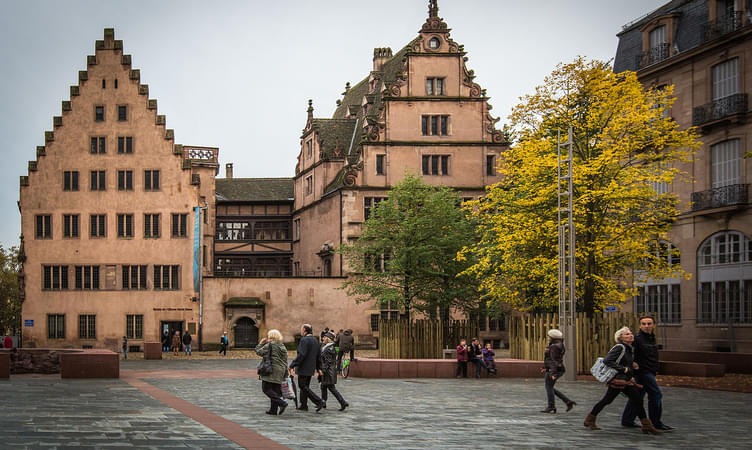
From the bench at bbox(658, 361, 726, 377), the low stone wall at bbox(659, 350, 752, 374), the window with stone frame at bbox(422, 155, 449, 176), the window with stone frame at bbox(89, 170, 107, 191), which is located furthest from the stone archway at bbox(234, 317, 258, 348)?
the bench at bbox(658, 361, 726, 377)

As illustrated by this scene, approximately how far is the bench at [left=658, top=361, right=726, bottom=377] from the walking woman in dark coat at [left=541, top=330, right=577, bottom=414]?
48.4 feet

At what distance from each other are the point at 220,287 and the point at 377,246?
2101 cm

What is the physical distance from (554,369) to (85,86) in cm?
5374

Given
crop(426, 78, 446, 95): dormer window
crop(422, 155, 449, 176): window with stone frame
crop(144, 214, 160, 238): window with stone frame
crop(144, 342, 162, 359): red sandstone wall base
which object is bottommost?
crop(144, 342, 162, 359): red sandstone wall base

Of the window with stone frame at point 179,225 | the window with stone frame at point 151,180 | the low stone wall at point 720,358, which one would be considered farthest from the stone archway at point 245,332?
the low stone wall at point 720,358

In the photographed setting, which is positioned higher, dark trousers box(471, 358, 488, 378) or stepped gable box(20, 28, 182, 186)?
stepped gable box(20, 28, 182, 186)

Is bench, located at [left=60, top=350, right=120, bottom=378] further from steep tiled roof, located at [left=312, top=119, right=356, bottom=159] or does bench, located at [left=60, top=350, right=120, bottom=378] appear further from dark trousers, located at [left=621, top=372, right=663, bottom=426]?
steep tiled roof, located at [left=312, top=119, right=356, bottom=159]

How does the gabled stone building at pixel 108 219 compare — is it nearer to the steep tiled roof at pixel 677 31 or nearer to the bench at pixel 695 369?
the steep tiled roof at pixel 677 31

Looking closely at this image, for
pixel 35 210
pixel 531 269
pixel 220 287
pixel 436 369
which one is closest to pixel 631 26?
pixel 531 269

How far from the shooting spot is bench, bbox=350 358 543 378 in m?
34.4

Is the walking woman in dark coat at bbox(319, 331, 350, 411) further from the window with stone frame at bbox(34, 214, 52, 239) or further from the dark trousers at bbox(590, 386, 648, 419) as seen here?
the window with stone frame at bbox(34, 214, 52, 239)

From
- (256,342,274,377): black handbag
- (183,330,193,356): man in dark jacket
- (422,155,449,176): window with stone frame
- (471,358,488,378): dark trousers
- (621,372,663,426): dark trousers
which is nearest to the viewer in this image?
(621,372,663,426): dark trousers

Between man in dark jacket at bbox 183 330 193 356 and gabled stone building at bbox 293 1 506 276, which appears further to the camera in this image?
gabled stone building at bbox 293 1 506 276

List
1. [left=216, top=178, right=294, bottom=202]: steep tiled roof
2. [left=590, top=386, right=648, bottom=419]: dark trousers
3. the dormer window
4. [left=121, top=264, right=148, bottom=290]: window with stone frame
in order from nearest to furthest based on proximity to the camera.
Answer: [left=590, top=386, right=648, bottom=419]: dark trousers
[left=121, top=264, right=148, bottom=290]: window with stone frame
the dormer window
[left=216, top=178, right=294, bottom=202]: steep tiled roof
